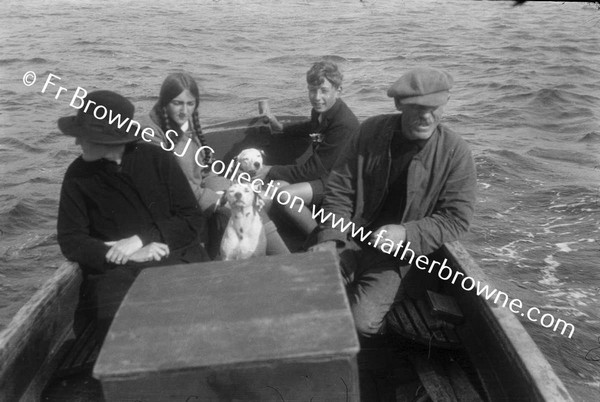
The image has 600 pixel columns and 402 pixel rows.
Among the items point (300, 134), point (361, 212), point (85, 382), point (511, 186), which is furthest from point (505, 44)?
point (85, 382)

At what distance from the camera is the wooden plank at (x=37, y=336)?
10.6 ft

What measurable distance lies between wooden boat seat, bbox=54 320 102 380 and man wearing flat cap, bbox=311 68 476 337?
57.9 inches

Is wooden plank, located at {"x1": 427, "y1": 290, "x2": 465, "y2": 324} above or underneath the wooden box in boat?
underneath

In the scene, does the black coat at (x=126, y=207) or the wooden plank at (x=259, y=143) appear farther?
the wooden plank at (x=259, y=143)

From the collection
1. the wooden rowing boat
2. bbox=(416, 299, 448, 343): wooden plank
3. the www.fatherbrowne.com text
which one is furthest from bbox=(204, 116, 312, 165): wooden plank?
bbox=(416, 299, 448, 343): wooden plank

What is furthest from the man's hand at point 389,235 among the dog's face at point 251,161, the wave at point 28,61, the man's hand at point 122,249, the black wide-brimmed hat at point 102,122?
the wave at point 28,61

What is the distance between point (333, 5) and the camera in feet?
90.3

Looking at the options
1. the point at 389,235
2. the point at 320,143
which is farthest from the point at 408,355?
the point at 320,143

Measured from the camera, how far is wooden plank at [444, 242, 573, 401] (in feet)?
9.33

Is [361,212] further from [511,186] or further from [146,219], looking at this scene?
[511,186]

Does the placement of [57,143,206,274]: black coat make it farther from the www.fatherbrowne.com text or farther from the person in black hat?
the www.fatherbrowne.com text

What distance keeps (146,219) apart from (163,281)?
1100 mm

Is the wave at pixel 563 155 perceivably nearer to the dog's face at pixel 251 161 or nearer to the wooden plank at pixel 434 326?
the dog's face at pixel 251 161

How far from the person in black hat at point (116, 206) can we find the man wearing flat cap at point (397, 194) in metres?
0.89
